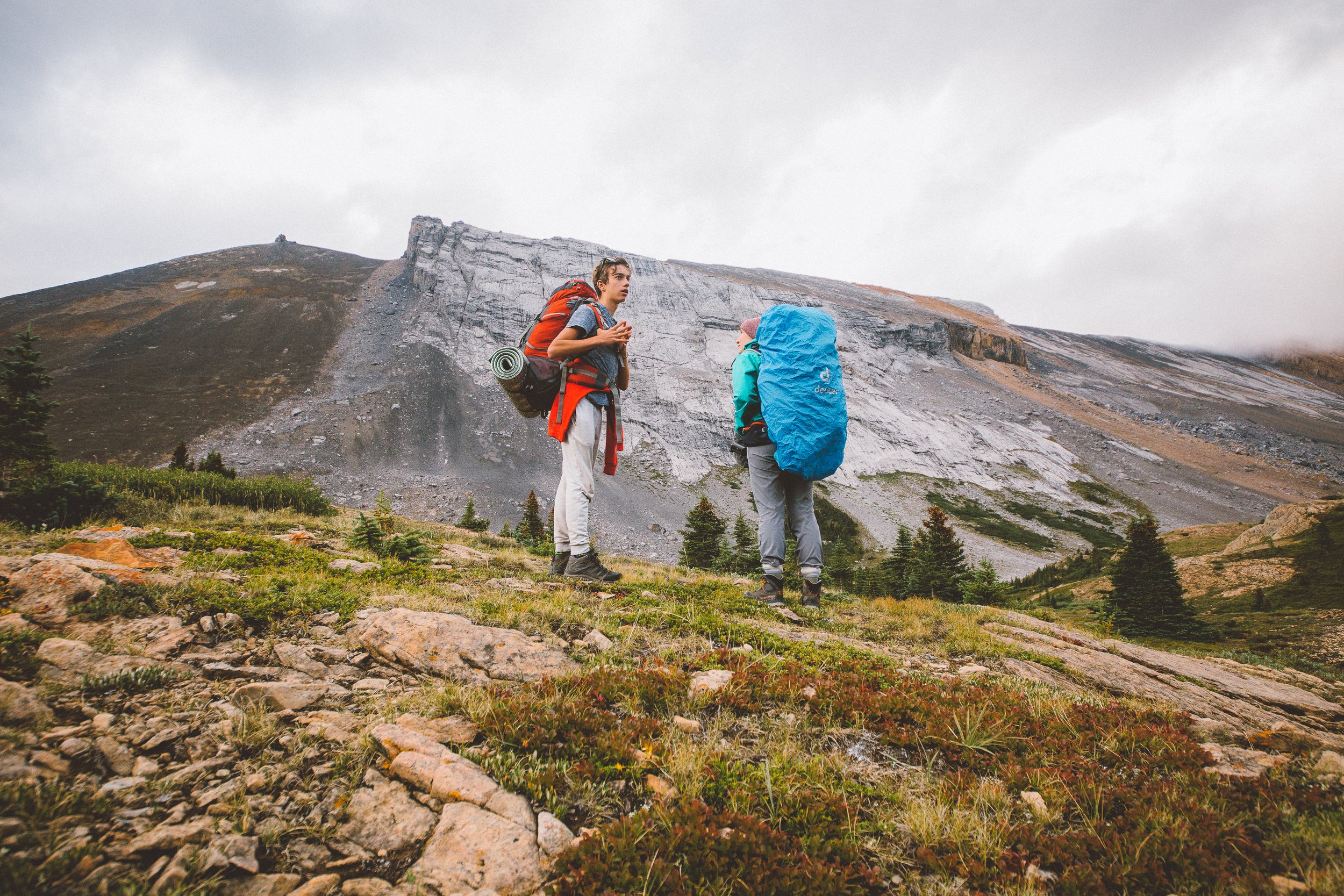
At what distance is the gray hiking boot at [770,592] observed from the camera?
5.93 metres

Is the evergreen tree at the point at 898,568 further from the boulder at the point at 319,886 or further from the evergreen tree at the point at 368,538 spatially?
the boulder at the point at 319,886

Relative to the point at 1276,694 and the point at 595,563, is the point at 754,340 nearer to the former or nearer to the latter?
the point at 595,563

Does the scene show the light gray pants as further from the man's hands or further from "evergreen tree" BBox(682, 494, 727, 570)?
"evergreen tree" BBox(682, 494, 727, 570)

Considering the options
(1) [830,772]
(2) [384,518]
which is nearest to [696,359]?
(2) [384,518]

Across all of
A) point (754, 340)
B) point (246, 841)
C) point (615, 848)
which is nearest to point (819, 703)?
point (615, 848)

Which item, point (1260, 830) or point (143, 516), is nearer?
point (1260, 830)

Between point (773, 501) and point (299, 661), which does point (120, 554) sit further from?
point (773, 501)

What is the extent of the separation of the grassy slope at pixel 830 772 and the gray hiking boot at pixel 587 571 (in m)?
1.64

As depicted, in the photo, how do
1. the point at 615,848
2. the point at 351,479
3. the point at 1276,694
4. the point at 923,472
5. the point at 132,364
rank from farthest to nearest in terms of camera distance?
1. the point at 923,472
2. the point at 132,364
3. the point at 351,479
4. the point at 1276,694
5. the point at 615,848

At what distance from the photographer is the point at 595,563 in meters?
5.89

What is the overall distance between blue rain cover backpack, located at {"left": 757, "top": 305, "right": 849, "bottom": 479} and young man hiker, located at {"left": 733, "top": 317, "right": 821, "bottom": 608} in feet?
0.56

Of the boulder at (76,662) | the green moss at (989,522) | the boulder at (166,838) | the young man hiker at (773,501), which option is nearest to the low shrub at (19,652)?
the boulder at (76,662)

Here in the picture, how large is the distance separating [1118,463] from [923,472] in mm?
41575

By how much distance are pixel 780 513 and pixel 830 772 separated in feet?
13.3
